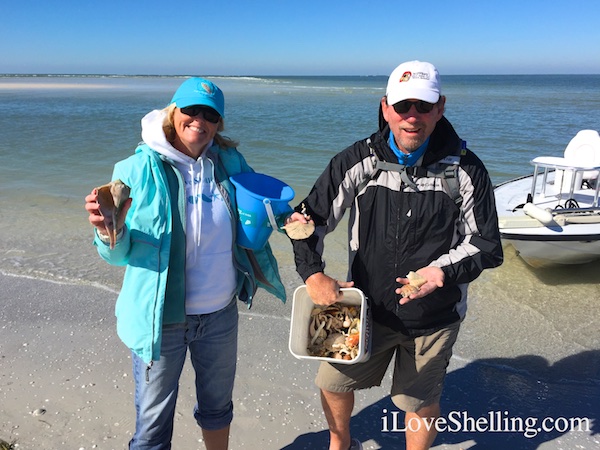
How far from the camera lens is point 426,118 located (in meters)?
2.51

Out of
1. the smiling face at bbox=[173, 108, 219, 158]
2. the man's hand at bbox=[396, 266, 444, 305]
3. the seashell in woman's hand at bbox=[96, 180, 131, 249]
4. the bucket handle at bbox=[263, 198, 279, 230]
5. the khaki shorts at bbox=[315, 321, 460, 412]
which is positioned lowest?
the khaki shorts at bbox=[315, 321, 460, 412]

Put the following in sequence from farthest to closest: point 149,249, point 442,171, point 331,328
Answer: point 331,328, point 442,171, point 149,249

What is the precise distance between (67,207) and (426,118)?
28.8ft

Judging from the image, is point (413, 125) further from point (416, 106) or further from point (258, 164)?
point (258, 164)

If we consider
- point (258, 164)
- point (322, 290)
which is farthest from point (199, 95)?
point (258, 164)

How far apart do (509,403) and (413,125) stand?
2589mm

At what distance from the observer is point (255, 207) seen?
251cm

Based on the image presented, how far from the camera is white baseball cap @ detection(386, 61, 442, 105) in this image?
2441 millimetres

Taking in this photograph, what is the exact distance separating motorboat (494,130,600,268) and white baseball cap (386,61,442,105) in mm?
4226

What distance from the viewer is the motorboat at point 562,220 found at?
612 centimetres

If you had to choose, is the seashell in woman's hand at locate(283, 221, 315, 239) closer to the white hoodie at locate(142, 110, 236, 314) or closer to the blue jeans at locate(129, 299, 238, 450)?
the white hoodie at locate(142, 110, 236, 314)

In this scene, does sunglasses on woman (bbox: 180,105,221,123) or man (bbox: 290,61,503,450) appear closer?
sunglasses on woman (bbox: 180,105,221,123)

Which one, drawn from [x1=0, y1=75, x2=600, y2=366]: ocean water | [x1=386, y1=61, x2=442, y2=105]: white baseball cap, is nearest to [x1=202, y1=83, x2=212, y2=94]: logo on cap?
[x1=386, y1=61, x2=442, y2=105]: white baseball cap

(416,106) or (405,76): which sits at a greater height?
(405,76)
